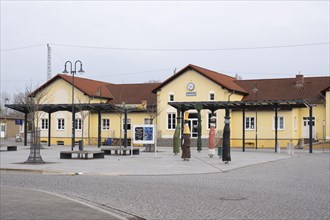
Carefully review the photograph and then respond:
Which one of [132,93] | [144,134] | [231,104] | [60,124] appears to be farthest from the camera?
[132,93]

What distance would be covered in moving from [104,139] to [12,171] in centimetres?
3944

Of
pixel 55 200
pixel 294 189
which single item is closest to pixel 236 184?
pixel 294 189

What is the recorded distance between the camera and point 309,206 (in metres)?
11.9

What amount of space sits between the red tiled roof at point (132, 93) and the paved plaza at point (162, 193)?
4032cm

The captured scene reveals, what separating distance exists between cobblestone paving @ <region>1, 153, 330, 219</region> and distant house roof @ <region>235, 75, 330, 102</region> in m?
35.1

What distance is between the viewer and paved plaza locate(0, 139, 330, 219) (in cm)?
1061

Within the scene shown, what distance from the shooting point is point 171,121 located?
2302 inches

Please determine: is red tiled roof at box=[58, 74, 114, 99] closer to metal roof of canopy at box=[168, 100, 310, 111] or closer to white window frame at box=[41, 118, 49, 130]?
white window frame at box=[41, 118, 49, 130]

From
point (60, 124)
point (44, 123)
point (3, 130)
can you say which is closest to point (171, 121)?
point (60, 124)

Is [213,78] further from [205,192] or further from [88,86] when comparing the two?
[205,192]

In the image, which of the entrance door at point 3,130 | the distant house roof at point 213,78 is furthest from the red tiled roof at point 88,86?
the entrance door at point 3,130

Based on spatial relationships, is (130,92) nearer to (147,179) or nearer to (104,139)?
(104,139)

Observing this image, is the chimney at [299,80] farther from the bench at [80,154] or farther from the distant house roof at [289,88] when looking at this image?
the bench at [80,154]

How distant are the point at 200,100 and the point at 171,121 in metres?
4.29
